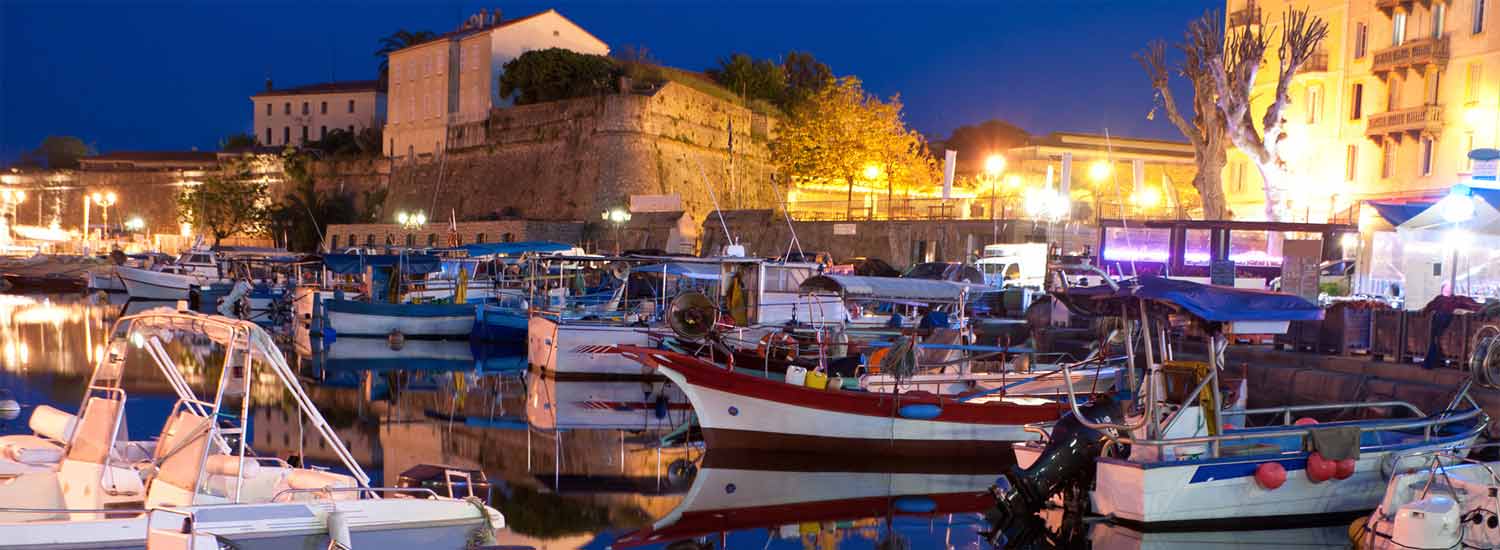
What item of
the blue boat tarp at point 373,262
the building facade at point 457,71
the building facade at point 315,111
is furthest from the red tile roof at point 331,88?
the blue boat tarp at point 373,262

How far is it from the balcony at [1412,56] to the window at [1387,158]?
1928mm

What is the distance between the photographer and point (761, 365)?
56.4ft

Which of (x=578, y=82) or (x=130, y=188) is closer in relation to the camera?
(x=578, y=82)

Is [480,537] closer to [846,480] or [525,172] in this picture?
[846,480]

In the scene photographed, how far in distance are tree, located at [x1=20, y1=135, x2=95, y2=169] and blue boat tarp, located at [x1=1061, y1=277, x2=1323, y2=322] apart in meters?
91.1

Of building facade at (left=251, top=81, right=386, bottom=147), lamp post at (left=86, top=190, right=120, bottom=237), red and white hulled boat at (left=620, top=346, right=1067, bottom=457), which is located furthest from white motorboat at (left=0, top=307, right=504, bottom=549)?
lamp post at (left=86, top=190, right=120, bottom=237)

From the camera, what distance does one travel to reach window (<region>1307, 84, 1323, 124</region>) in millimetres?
33750

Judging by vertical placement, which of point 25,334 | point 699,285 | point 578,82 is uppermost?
point 578,82

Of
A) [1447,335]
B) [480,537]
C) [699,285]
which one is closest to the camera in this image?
[480,537]

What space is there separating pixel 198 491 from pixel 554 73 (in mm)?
46007

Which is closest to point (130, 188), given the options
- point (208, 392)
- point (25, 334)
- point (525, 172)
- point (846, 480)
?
point (525, 172)

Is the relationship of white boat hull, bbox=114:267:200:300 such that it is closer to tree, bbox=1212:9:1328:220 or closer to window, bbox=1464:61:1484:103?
tree, bbox=1212:9:1328:220

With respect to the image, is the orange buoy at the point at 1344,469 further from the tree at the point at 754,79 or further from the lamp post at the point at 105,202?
the lamp post at the point at 105,202

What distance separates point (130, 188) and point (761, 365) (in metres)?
67.2
